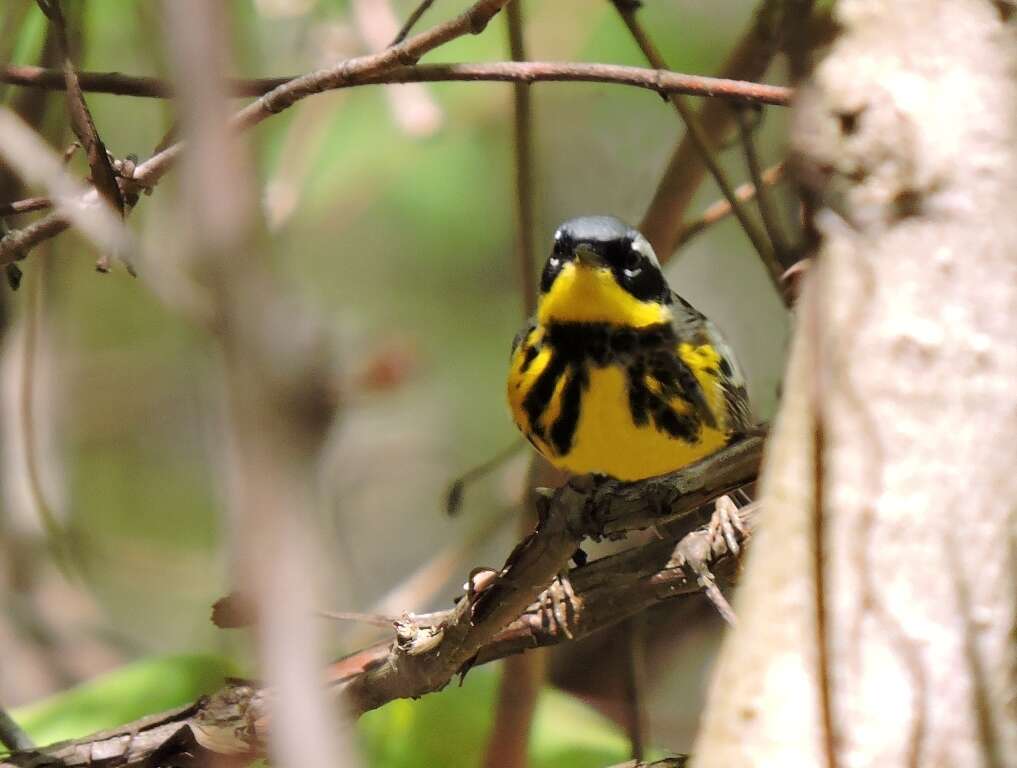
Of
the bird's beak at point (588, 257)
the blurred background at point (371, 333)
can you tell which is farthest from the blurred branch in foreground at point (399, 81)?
the blurred background at point (371, 333)

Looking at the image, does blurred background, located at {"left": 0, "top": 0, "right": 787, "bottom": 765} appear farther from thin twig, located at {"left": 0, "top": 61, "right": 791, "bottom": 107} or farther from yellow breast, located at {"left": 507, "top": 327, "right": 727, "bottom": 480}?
thin twig, located at {"left": 0, "top": 61, "right": 791, "bottom": 107}

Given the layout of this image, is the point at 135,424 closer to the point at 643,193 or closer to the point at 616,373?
the point at 643,193

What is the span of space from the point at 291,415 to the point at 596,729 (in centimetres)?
140

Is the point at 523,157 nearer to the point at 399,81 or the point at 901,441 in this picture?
the point at 399,81

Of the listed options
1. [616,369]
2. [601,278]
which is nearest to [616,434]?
[616,369]

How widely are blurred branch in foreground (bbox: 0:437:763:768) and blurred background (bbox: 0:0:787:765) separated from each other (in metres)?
0.63

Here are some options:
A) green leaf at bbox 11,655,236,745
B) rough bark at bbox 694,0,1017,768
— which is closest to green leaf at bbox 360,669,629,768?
green leaf at bbox 11,655,236,745

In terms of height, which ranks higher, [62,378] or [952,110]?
[62,378]

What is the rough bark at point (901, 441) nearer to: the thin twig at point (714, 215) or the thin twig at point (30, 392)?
the thin twig at point (714, 215)

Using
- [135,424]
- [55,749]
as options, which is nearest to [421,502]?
[135,424]

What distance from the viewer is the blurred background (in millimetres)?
2285

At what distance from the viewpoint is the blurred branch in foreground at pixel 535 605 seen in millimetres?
925

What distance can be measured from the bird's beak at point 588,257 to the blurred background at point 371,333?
467 millimetres

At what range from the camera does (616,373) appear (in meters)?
1.47
